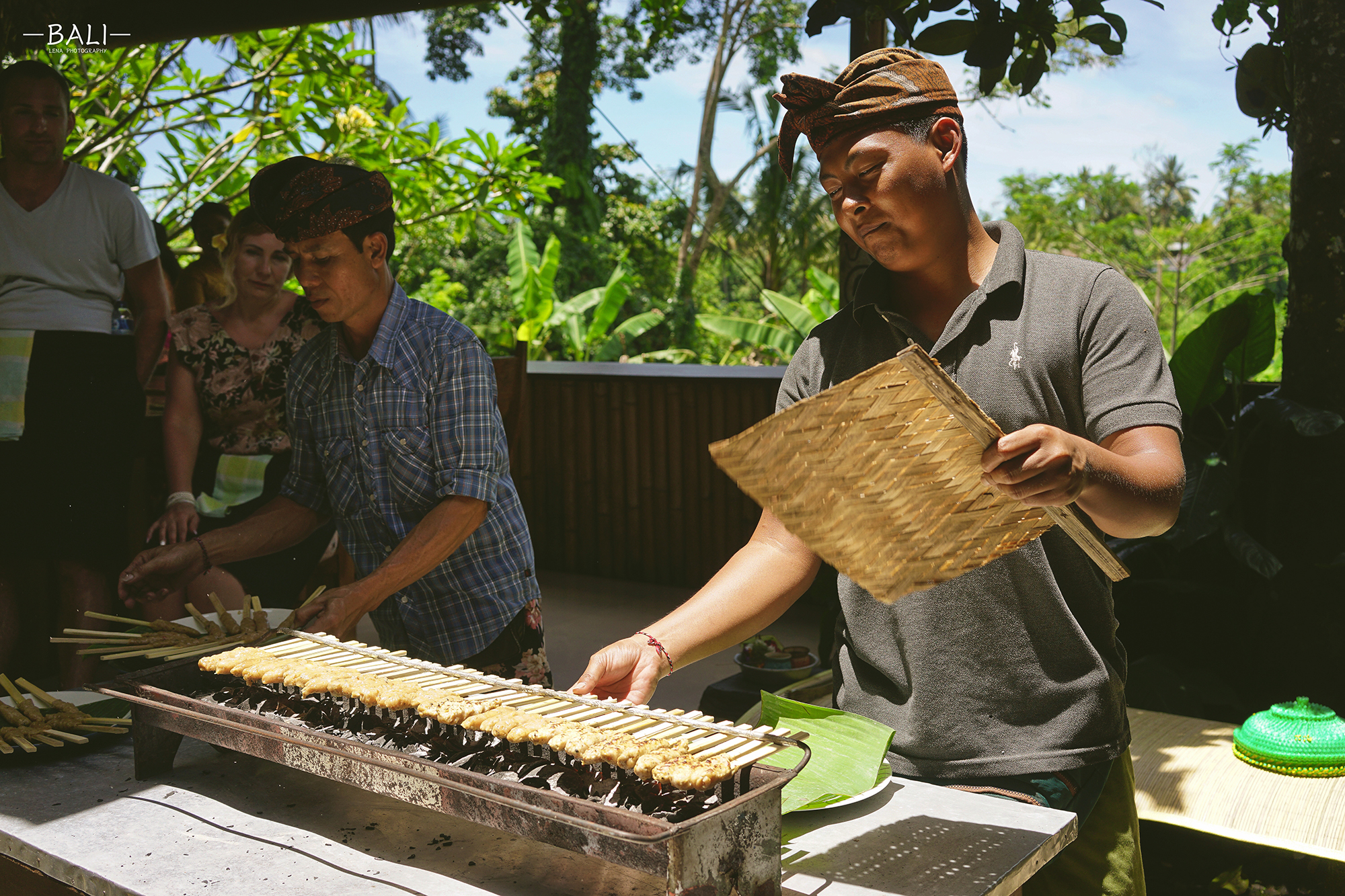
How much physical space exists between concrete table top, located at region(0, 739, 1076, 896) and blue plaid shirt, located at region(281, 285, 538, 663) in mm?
781

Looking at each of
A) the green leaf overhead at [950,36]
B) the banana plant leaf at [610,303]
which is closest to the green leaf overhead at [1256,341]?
the green leaf overhead at [950,36]

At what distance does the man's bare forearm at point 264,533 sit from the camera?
96.3 inches

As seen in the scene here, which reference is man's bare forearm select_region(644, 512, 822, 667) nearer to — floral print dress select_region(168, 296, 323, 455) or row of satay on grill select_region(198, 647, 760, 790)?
row of satay on grill select_region(198, 647, 760, 790)

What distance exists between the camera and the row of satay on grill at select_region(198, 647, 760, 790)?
1250 mm

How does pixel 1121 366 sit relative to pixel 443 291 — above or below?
below

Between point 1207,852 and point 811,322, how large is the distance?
→ 232 inches

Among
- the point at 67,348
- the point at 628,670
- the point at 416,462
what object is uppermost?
the point at 67,348

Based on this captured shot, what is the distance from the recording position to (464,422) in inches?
92.9

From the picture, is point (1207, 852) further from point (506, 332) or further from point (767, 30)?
point (767, 30)

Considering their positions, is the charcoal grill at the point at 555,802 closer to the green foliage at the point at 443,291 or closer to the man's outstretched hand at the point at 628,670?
the man's outstretched hand at the point at 628,670

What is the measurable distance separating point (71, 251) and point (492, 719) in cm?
296

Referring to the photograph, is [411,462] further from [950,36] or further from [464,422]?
[950,36]

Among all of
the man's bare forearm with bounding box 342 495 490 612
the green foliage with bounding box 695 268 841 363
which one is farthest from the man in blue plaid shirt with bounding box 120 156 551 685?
the green foliage with bounding box 695 268 841 363

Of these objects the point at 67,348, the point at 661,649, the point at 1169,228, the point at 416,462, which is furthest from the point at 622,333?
the point at 1169,228
